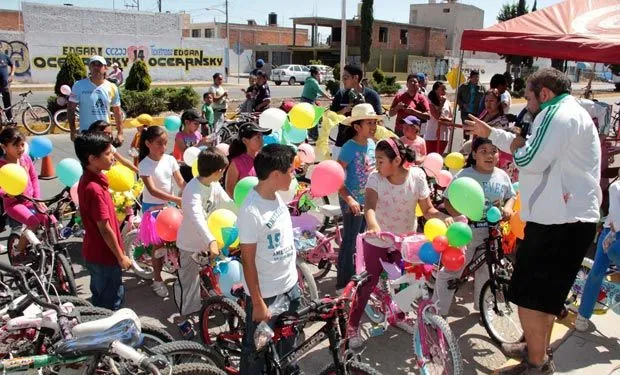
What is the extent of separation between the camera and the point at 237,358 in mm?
3793

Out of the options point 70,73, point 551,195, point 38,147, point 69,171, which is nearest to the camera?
point 551,195

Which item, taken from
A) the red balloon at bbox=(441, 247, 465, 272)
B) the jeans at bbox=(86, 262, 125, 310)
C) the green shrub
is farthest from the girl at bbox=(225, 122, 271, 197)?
the green shrub

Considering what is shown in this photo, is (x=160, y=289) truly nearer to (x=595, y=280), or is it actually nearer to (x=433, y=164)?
(x=433, y=164)

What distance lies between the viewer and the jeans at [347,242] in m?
4.67

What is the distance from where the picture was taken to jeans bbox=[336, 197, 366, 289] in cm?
467

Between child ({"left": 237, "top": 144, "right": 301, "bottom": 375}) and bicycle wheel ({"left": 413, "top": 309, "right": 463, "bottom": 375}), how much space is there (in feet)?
3.05

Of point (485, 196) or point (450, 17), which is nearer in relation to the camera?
point (485, 196)

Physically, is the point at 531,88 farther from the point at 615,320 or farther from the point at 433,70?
the point at 433,70

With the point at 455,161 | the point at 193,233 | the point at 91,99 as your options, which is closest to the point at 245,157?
the point at 193,233

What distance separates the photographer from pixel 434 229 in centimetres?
364

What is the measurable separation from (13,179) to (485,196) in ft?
13.1

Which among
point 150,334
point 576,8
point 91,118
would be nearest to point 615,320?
point 150,334

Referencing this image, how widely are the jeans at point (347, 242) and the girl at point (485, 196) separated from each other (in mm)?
820

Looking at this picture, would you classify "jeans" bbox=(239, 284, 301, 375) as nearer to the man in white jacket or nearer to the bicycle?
the man in white jacket
